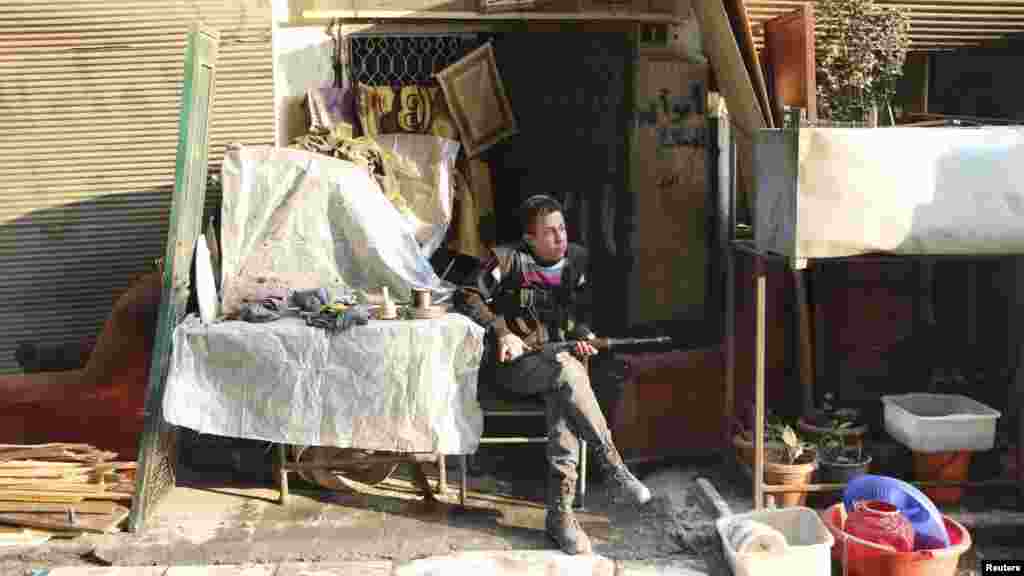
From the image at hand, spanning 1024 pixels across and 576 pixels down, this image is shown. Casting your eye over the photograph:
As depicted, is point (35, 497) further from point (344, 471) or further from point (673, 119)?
point (673, 119)

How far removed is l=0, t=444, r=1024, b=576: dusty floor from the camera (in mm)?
5719

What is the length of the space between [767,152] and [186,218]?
3252 millimetres

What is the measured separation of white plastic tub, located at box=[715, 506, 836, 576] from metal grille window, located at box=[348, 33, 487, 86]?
3.72m

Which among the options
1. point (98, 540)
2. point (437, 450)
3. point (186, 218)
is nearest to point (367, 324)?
point (437, 450)

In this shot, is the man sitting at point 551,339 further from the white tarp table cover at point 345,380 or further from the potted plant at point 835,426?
the potted plant at point 835,426

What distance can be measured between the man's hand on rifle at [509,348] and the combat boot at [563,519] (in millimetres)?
706

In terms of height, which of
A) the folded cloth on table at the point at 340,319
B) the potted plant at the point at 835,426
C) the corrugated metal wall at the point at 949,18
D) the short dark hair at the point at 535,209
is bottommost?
the potted plant at the point at 835,426

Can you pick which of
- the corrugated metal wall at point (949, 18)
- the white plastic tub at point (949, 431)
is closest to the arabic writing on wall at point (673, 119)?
the corrugated metal wall at point (949, 18)

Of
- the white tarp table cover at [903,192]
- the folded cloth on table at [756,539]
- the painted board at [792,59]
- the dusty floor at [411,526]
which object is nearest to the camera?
the folded cloth on table at [756,539]

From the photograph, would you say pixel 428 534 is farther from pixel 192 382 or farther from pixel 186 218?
pixel 186 218

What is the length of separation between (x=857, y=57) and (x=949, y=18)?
131cm

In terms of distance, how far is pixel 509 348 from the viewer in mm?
5867

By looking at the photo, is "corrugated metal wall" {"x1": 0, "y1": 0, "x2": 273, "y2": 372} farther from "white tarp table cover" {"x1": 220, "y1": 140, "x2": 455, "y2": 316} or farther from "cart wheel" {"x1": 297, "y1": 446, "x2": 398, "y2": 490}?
"cart wheel" {"x1": 297, "y1": 446, "x2": 398, "y2": 490}

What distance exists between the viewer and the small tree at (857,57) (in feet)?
20.6
